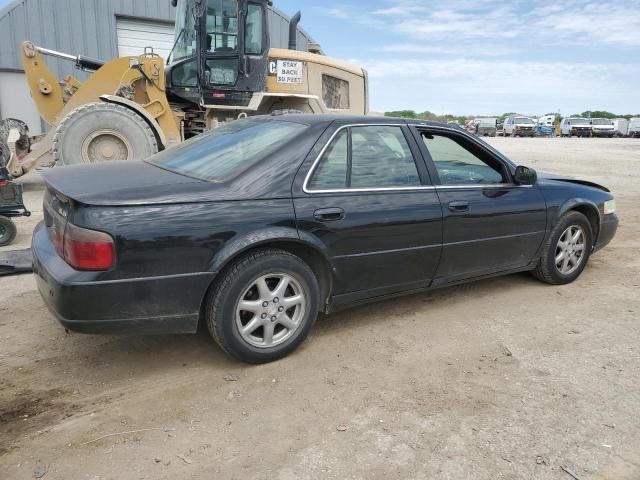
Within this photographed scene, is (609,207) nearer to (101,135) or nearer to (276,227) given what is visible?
(276,227)

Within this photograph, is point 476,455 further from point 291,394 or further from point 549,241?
point 549,241

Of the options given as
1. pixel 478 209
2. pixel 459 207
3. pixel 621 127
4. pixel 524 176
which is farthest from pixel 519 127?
pixel 459 207

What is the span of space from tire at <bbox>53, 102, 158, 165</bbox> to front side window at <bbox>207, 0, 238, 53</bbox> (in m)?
1.84

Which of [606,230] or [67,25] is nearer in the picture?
[606,230]

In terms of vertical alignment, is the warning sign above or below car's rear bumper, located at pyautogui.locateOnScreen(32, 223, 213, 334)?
above

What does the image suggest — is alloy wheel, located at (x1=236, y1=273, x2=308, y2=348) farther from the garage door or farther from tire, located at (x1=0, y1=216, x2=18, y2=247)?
the garage door

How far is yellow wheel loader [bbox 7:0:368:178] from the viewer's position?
8719 mm

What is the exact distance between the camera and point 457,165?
4.16 m

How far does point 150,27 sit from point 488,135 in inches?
1458

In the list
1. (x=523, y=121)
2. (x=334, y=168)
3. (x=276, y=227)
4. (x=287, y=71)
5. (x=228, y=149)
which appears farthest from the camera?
(x=523, y=121)

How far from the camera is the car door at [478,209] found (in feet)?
12.8

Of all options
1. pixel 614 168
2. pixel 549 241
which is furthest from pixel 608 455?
pixel 614 168

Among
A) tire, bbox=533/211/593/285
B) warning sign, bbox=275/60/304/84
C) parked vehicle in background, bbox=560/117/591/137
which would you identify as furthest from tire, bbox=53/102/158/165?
parked vehicle in background, bbox=560/117/591/137

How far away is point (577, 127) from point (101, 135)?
1809 inches
